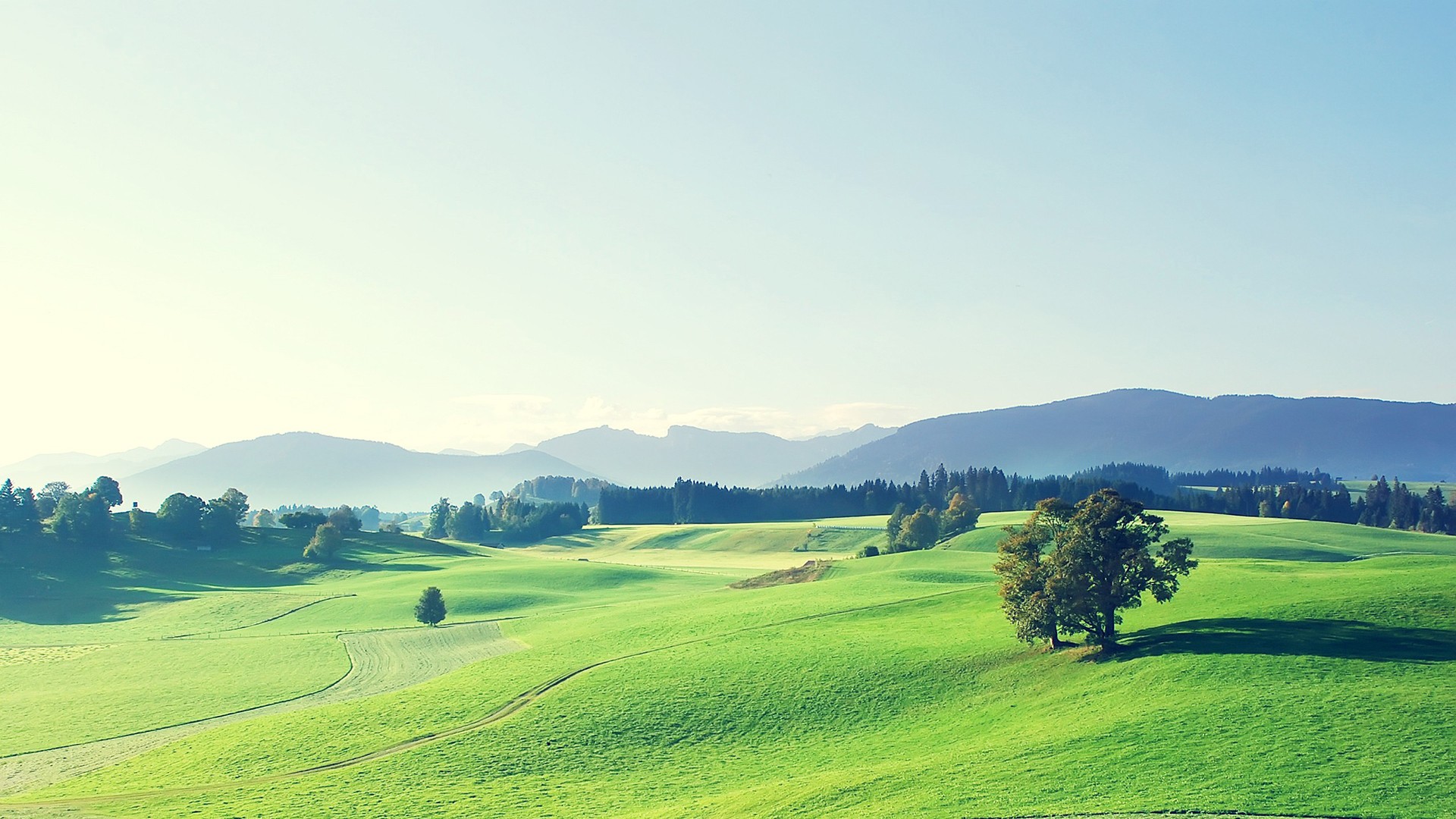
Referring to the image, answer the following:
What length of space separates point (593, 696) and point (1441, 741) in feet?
142

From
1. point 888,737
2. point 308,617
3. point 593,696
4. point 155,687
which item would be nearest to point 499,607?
point 308,617

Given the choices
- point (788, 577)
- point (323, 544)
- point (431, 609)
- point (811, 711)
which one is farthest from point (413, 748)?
point (323, 544)

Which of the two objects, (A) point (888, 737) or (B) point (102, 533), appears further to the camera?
(B) point (102, 533)

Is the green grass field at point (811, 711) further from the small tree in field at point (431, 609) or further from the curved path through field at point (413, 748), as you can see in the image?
the small tree in field at point (431, 609)

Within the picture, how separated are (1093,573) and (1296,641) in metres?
10.6

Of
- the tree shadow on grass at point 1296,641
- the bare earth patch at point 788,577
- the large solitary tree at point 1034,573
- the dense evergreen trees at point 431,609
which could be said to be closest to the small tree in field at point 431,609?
the dense evergreen trees at point 431,609

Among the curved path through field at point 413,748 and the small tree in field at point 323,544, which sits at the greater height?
the small tree in field at point 323,544

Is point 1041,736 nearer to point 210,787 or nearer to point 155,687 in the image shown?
point 210,787

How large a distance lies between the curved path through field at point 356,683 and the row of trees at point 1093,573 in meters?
46.3

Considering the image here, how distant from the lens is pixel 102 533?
152 m

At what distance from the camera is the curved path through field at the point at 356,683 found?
50875mm

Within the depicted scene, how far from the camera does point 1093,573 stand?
52062 mm

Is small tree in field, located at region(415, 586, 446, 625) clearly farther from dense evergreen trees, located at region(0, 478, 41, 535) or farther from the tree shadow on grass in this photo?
dense evergreen trees, located at region(0, 478, 41, 535)

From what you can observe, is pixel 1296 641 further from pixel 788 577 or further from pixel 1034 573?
pixel 788 577
